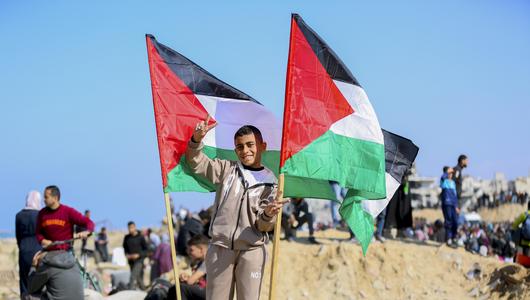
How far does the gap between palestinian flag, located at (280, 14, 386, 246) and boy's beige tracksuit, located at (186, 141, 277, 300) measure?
431mm

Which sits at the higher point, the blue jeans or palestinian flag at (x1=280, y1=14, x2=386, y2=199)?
palestinian flag at (x1=280, y1=14, x2=386, y2=199)

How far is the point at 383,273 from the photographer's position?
1650 centimetres

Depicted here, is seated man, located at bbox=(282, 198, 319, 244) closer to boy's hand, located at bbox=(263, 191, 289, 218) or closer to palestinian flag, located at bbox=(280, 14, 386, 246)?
palestinian flag, located at bbox=(280, 14, 386, 246)

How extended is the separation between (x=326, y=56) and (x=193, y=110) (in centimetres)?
150

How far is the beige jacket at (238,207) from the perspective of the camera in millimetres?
7004

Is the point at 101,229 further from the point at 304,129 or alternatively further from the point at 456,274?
the point at 304,129

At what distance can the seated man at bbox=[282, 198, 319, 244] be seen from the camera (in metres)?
18.1

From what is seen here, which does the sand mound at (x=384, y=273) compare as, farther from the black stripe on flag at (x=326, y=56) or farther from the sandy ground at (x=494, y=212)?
the sandy ground at (x=494, y=212)

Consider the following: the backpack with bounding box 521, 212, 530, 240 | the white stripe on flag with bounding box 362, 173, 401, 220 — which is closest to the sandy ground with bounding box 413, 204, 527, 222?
the backpack with bounding box 521, 212, 530, 240

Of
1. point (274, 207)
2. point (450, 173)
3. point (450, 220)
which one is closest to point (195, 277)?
point (274, 207)

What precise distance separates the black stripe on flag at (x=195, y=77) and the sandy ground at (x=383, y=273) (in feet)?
24.7

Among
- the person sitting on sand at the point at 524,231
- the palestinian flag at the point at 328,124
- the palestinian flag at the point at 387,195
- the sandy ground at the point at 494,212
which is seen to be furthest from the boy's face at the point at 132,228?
the sandy ground at the point at 494,212

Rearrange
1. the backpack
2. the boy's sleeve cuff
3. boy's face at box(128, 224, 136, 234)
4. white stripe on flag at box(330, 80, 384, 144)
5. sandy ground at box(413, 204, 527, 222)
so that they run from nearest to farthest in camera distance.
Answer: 1. the boy's sleeve cuff
2. white stripe on flag at box(330, 80, 384, 144)
3. the backpack
4. boy's face at box(128, 224, 136, 234)
5. sandy ground at box(413, 204, 527, 222)

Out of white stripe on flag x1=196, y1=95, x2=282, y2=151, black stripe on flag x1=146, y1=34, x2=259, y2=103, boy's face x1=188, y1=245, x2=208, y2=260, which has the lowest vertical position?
boy's face x1=188, y1=245, x2=208, y2=260
